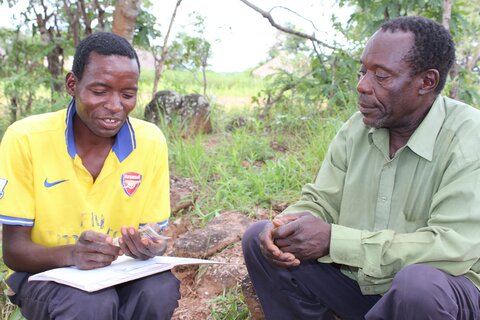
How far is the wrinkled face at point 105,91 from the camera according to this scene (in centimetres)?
214

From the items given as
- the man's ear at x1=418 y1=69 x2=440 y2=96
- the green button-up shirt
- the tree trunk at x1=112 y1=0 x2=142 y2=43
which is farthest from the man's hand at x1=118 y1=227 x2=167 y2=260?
the tree trunk at x1=112 y1=0 x2=142 y2=43

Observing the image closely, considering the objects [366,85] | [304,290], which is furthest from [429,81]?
[304,290]

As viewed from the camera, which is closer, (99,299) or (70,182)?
(99,299)

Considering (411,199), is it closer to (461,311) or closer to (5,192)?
(461,311)

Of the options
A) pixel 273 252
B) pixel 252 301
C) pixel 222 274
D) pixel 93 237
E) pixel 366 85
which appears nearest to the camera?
pixel 93 237

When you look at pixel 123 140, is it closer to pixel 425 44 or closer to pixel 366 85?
pixel 366 85

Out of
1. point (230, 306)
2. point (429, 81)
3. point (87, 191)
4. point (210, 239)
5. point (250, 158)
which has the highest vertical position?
point (429, 81)

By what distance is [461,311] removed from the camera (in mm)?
1862

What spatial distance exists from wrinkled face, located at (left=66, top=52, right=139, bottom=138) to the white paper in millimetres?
527

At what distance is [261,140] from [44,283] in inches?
Result: 113

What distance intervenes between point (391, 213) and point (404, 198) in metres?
0.08

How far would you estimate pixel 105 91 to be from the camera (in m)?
2.16

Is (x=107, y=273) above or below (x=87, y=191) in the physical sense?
below

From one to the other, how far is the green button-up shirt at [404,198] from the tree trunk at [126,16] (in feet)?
8.39
